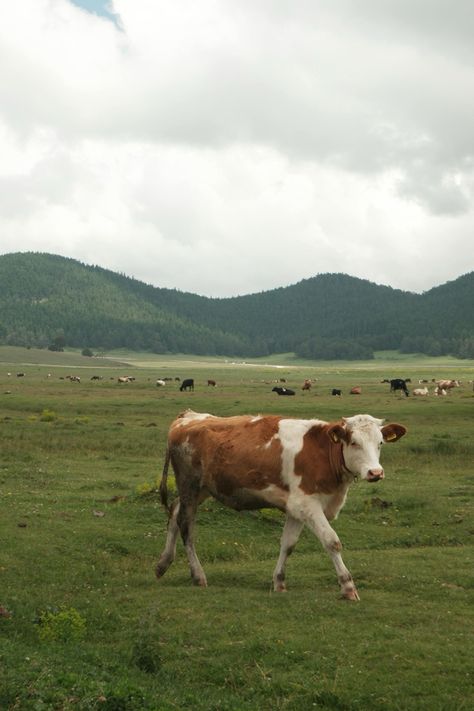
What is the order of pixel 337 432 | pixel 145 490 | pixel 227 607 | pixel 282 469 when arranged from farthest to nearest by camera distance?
pixel 145 490 → pixel 282 469 → pixel 337 432 → pixel 227 607

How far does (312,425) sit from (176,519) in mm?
3361

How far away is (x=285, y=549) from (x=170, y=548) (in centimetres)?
255

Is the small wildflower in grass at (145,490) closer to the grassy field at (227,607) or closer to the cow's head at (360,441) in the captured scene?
the grassy field at (227,607)

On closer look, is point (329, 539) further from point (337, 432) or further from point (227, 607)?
point (227, 607)

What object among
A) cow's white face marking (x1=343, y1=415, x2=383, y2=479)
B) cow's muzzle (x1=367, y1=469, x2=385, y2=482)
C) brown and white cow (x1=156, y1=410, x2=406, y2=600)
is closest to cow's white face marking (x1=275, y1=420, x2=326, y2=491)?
brown and white cow (x1=156, y1=410, x2=406, y2=600)

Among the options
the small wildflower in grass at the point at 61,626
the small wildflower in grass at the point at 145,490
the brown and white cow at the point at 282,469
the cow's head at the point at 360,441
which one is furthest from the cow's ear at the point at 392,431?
the small wildflower in grass at the point at 145,490

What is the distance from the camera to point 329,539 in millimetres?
12320

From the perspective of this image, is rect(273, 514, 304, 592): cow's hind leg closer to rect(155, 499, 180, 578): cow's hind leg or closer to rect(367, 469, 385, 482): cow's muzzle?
rect(367, 469, 385, 482): cow's muzzle

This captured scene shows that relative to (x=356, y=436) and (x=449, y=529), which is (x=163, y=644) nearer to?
(x=356, y=436)

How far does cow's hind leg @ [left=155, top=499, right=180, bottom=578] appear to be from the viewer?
14.3 metres

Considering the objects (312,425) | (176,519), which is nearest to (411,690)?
(312,425)

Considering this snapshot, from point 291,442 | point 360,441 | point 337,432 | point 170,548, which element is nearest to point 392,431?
point 360,441

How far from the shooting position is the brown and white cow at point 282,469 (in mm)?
12734

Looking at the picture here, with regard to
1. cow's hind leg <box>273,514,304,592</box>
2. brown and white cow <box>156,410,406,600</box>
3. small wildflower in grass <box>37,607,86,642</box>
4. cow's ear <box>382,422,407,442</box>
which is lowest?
small wildflower in grass <box>37,607,86,642</box>
